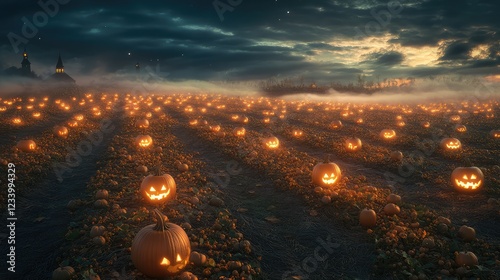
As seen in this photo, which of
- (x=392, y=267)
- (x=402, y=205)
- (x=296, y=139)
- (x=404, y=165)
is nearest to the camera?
(x=392, y=267)

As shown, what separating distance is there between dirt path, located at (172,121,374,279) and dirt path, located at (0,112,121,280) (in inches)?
196

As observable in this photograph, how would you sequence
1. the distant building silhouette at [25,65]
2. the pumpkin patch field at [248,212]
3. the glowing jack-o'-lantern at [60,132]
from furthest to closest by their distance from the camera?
the distant building silhouette at [25,65] → the glowing jack-o'-lantern at [60,132] → the pumpkin patch field at [248,212]

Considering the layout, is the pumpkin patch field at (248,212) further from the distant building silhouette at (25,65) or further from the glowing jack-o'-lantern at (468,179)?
the distant building silhouette at (25,65)

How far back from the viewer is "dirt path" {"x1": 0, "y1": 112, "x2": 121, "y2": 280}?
7.75 meters

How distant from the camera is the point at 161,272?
660 centimetres

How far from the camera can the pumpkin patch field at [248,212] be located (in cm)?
729

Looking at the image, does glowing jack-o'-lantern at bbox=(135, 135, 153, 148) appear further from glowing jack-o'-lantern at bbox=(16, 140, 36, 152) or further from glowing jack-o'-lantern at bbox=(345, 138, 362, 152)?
glowing jack-o'-lantern at bbox=(345, 138, 362, 152)

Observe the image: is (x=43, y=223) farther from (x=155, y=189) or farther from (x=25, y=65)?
(x=25, y=65)

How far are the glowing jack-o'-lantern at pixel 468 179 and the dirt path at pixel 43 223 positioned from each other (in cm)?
1304

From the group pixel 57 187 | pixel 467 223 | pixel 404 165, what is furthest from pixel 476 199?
pixel 57 187

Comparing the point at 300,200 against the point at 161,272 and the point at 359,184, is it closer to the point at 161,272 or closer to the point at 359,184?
the point at 359,184

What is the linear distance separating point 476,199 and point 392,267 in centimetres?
632

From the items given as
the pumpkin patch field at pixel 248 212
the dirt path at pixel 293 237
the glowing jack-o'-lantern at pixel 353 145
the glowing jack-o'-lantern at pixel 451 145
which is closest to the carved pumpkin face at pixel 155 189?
the pumpkin patch field at pixel 248 212

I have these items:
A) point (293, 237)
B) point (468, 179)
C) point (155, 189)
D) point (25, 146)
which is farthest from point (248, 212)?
point (25, 146)
